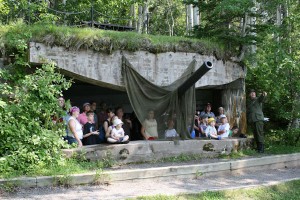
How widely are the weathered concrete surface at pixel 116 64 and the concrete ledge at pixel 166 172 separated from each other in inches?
118

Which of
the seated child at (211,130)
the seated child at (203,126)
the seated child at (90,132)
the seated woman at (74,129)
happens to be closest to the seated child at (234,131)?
the seated child at (203,126)

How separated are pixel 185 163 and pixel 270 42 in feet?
19.1

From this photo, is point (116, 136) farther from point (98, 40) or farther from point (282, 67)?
point (282, 67)

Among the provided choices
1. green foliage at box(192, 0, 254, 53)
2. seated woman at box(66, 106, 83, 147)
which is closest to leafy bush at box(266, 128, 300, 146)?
green foliage at box(192, 0, 254, 53)

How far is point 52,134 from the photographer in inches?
305

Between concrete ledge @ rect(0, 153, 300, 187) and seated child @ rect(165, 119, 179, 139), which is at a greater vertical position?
seated child @ rect(165, 119, 179, 139)

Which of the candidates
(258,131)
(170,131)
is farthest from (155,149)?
(258,131)

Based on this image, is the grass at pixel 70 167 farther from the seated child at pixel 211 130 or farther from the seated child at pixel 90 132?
the seated child at pixel 211 130

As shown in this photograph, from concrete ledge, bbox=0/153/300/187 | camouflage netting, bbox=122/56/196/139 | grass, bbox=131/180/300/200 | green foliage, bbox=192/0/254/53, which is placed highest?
green foliage, bbox=192/0/254/53

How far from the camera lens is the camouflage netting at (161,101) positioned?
978 centimetres

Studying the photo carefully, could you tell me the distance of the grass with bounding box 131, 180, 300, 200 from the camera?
21.8 feet

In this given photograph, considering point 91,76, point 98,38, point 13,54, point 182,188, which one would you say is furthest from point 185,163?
point 13,54

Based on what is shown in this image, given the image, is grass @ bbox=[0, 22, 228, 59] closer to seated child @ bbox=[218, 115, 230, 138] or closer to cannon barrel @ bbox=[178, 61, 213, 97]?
cannon barrel @ bbox=[178, 61, 213, 97]

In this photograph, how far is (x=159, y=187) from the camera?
732 cm
